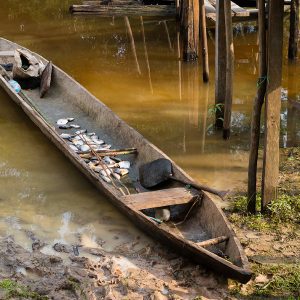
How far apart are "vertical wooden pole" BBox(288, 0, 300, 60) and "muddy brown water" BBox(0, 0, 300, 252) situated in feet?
0.80

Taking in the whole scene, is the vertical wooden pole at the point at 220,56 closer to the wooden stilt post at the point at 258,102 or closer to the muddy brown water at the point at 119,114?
the muddy brown water at the point at 119,114

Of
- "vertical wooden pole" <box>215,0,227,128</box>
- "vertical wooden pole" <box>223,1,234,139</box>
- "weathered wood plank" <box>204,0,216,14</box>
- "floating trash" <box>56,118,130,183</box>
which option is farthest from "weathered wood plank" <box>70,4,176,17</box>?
"vertical wooden pole" <box>223,1,234,139</box>

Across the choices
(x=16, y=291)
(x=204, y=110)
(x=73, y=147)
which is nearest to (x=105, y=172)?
(x=73, y=147)

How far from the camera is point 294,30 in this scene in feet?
37.6

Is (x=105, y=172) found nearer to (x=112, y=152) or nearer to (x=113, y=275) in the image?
(x=112, y=152)

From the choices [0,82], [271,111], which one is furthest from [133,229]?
[0,82]

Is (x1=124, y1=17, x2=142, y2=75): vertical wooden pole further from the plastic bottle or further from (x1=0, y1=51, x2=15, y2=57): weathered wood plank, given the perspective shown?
the plastic bottle

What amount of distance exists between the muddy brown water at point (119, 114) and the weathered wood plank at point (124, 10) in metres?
0.19

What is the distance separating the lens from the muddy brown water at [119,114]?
6.52 metres

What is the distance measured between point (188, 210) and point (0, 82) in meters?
5.12

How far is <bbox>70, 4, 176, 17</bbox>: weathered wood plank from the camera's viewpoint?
1566cm

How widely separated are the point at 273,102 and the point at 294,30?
20.0 feet

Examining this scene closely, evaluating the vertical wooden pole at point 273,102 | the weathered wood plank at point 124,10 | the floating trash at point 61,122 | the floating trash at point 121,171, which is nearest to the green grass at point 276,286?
the vertical wooden pole at point 273,102

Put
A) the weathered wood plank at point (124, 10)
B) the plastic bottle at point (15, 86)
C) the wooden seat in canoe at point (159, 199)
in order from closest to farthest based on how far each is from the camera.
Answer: the wooden seat in canoe at point (159, 199) < the plastic bottle at point (15, 86) < the weathered wood plank at point (124, 10)
